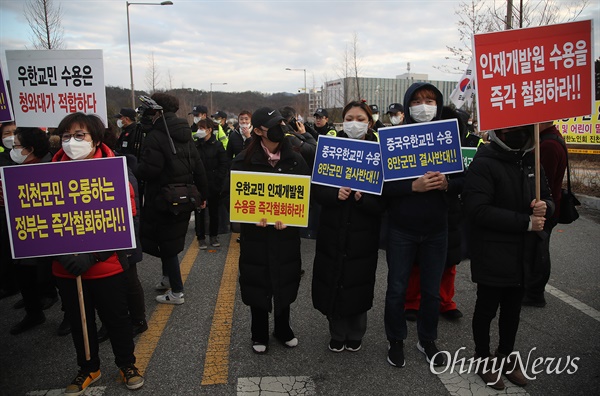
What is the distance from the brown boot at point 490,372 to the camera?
2.99 metres

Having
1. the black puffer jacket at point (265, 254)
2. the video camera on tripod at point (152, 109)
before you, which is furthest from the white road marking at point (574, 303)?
the video camera on tripod at point (152, 109)

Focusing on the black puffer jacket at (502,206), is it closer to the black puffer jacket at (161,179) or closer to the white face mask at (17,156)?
the black puffer jacket at (161,179)

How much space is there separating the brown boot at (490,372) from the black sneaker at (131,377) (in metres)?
2.52

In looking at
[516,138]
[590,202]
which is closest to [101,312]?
[516,138]

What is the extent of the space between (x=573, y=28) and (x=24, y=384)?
472 centimetres

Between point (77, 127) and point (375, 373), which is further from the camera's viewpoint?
point (375, 373)

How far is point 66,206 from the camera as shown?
2.84 metres

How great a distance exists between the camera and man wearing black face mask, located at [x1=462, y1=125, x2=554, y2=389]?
2842mm

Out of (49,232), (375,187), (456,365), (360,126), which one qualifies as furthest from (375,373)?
(49,232)

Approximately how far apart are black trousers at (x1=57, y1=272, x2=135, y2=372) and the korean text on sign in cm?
30

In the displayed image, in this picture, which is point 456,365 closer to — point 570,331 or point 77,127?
point 570,331

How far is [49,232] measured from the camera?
2814 millimetres

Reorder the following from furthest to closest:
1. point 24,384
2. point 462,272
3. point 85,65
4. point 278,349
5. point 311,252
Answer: point 311,252, point 462,272, point 85,65, point 278,349, point 24,384

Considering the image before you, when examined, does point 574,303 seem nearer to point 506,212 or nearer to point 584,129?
point 506,212
